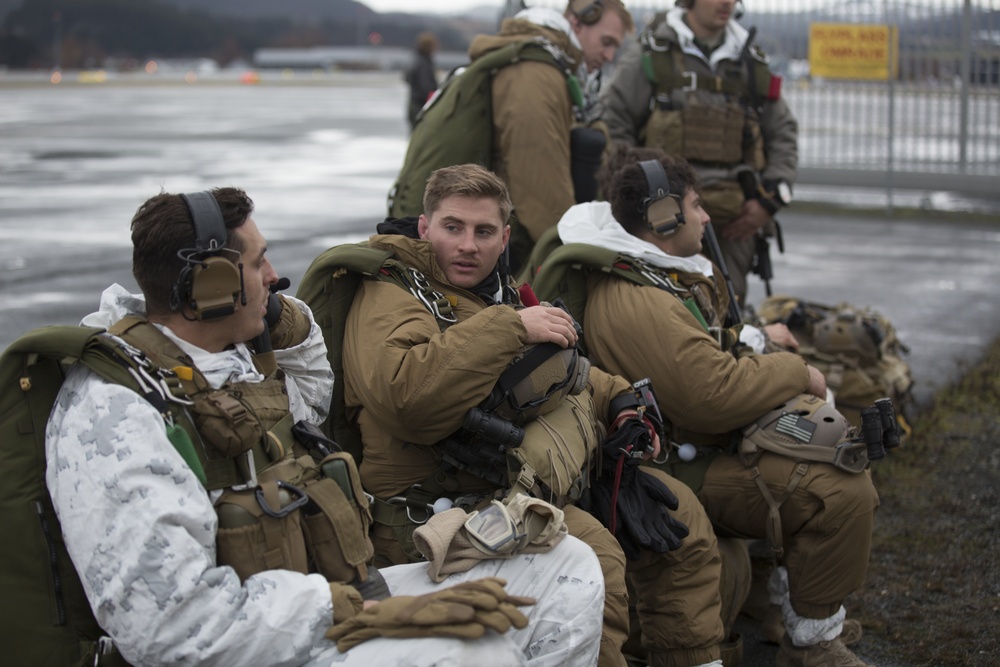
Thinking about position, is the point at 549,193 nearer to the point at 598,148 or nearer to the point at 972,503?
the point at 598,148

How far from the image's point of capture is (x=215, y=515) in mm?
2656

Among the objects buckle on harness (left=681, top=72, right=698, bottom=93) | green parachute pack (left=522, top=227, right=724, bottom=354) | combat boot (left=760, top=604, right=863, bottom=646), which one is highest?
buckle on harness (left=681, top=72, right=698, bottom=93)

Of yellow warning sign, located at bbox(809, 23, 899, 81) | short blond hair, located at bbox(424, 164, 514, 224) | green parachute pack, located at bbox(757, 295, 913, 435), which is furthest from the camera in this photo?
→ yellow warning sign, located at bbox(809, 23, 899, 81)

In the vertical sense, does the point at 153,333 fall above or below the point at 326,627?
above

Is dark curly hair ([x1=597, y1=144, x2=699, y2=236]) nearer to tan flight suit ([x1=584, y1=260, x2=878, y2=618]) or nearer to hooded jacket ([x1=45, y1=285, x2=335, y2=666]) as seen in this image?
tan flight suit ([x1=584, y1=260, x2=878, y2=618])

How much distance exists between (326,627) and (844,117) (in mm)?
14032

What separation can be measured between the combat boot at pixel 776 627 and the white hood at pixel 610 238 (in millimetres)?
1304

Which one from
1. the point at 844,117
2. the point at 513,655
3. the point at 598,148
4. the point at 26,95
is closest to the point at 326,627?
the point at 513,655

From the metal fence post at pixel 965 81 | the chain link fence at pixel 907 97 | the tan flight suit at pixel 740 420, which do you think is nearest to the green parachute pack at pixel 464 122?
the tan flight suit at pixel 740 420

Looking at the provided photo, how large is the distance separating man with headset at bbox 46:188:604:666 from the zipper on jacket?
0.30ft

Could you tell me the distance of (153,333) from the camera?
2836 millimetres

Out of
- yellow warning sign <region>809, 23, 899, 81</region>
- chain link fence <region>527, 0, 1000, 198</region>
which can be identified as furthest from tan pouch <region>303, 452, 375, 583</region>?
yellow warning sign <region>809, 23, 899, 81</region>

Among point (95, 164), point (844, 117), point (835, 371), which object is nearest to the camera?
point (835, 371)

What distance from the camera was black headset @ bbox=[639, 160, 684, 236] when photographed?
14.4 feet
